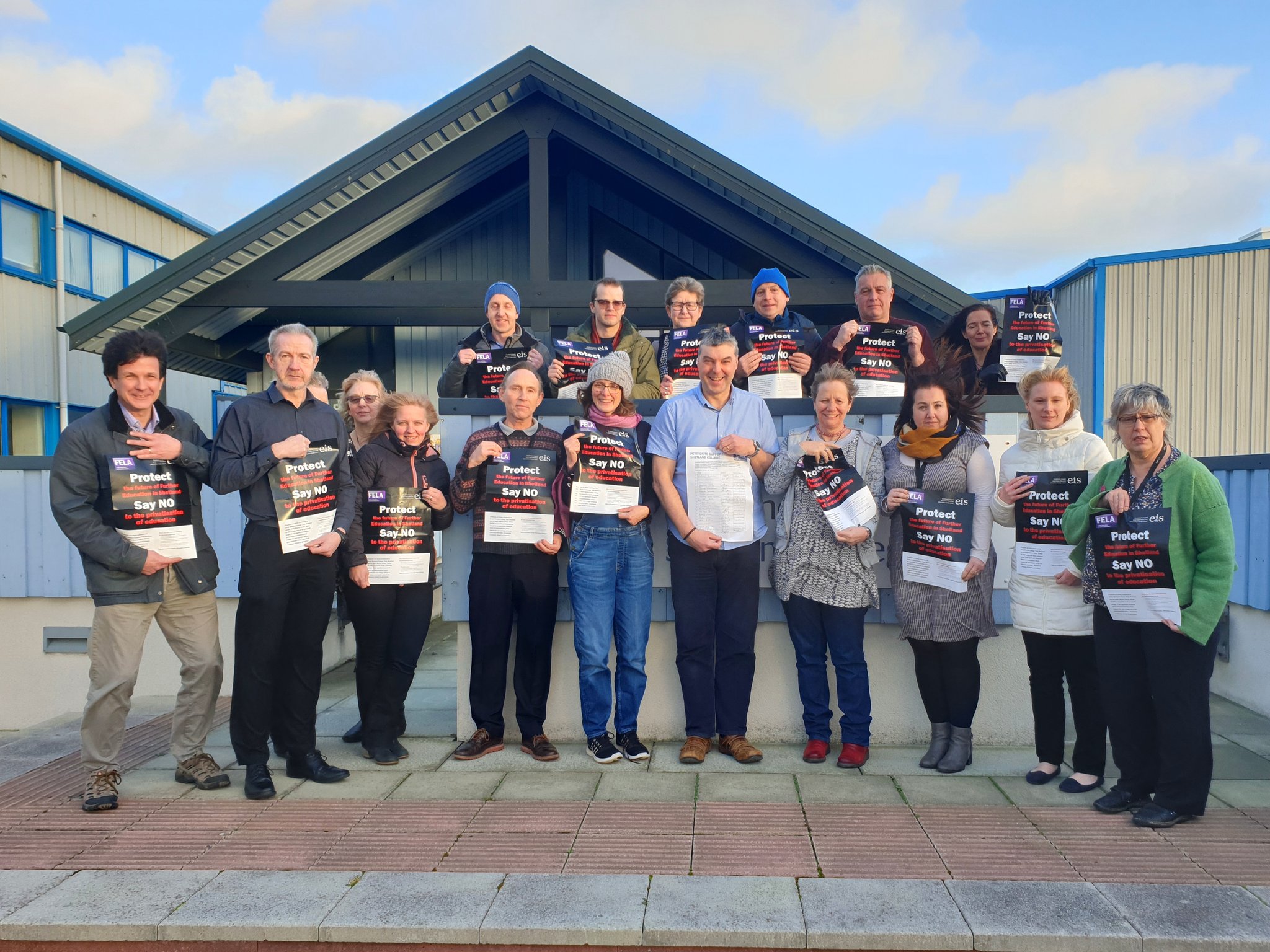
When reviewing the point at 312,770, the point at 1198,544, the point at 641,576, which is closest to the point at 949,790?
the point at 1198,544

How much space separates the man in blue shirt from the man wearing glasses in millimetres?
694

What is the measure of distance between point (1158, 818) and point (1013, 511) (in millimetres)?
1523

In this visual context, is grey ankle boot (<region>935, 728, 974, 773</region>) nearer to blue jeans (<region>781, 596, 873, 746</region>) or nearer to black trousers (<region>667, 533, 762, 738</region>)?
blue jeans (<region>781, 596, 873, 746</region>)

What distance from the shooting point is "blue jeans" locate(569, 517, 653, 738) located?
4828 mm

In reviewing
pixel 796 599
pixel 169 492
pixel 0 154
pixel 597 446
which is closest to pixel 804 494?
pixel 796 599

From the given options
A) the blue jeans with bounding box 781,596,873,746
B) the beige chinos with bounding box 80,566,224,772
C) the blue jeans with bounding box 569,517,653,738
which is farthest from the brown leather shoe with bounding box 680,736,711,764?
the beige chinos with bounding box 80,566,224,772

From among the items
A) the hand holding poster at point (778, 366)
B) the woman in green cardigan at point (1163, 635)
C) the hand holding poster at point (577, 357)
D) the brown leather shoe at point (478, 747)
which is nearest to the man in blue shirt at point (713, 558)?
the hand holding poster at point (778, 366)

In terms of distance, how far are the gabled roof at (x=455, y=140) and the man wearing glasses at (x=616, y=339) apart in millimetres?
3919

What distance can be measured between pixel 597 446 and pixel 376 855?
7.25 feet

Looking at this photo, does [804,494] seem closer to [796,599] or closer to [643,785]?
[796,599]

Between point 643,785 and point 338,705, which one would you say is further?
point 338,705

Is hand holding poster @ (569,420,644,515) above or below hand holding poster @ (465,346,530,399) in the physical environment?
below

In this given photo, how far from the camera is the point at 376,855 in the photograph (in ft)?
12.3

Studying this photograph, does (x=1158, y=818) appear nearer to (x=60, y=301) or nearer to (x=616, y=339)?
(x=616, y=339)
